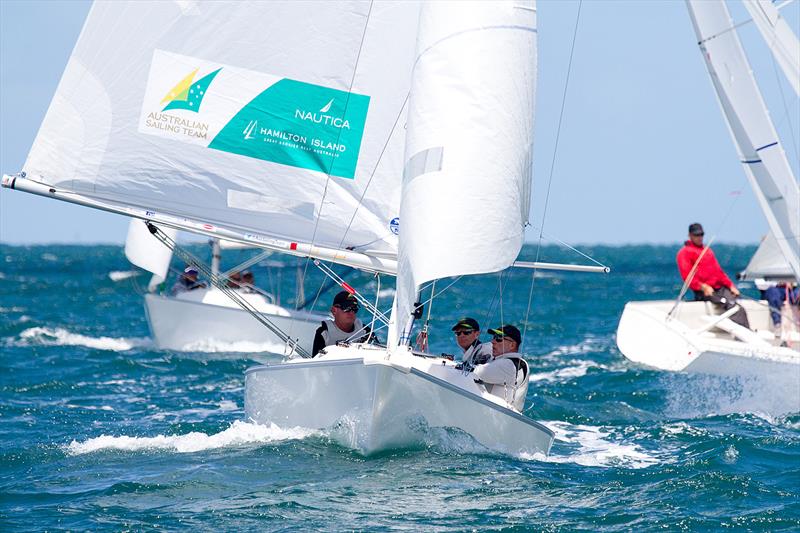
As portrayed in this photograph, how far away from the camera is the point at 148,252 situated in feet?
68.6

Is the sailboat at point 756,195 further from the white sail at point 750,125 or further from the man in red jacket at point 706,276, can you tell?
the man in red jacket at point 706,276

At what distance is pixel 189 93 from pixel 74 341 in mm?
11245

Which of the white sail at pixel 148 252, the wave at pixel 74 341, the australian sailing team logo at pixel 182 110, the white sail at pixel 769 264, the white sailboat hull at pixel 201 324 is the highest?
the australian sailing team logo at pixel 182 110

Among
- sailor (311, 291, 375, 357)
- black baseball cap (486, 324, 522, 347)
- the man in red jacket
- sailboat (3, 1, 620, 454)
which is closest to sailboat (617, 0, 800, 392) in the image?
the man in red jacket

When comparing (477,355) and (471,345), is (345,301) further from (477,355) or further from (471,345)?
(477,355)

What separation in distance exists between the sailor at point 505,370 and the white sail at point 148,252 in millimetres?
12014

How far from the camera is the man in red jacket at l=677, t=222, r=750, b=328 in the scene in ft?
52.4

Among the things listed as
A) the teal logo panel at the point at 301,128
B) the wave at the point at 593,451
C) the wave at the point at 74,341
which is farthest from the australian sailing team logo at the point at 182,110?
the wave at the point at 74,341

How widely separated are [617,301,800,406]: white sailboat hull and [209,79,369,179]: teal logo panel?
5949mm

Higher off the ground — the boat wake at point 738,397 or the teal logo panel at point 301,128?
the teal logo panel at point 301,128

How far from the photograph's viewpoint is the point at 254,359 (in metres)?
18.2

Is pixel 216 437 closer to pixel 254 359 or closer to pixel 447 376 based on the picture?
pixel 447 376

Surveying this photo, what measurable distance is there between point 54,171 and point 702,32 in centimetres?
898

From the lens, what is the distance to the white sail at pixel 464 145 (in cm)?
851
